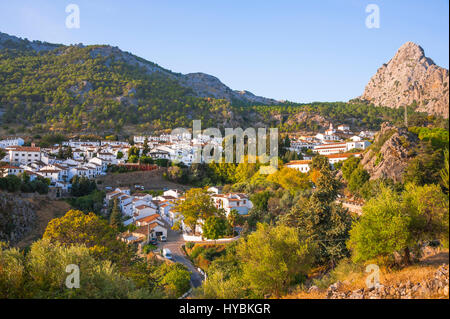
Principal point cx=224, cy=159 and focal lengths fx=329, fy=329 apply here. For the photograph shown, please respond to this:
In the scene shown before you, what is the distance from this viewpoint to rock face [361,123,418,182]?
29984 millimetres

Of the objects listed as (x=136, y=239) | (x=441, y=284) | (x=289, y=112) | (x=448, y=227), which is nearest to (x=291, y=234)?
(x=441, y=284)

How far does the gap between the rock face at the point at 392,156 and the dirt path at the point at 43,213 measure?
31.4m

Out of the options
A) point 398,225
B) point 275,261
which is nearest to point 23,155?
point 275,261

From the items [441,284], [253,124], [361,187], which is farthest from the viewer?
[253,124]

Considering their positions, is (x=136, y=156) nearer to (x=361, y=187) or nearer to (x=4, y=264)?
(x=361, y=187)

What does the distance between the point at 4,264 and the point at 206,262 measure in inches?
580

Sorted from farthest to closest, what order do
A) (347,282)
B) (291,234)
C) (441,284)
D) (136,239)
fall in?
Answer: (136,239), (291,234), (347,282), (441,284)

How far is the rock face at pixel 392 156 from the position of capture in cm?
2998

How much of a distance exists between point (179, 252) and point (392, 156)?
21.3 m

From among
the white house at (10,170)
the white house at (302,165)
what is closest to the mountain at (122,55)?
the white house at (302,165)

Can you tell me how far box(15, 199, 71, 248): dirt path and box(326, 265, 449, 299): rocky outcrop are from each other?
2797 centimetres

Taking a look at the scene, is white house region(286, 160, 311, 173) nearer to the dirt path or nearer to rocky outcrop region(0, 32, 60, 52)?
the dirt path

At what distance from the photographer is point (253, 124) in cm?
10281

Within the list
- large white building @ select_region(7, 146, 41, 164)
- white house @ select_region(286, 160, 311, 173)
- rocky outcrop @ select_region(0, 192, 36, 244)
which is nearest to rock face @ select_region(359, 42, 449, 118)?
white house @ select_region(286, 160, 311, 173)
